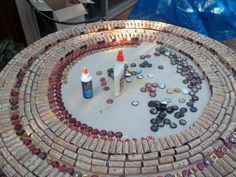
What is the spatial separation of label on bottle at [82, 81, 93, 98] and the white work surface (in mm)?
31

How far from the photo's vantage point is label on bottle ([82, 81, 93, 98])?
1573 mm

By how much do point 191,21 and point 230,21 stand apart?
16.0 inches

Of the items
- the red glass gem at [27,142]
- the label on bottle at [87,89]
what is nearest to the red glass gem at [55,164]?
the red glass gem at [27,142]

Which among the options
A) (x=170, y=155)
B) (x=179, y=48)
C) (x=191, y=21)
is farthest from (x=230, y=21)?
(x=170, y=155)

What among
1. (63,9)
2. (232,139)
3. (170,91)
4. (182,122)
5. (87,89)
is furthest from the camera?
(63,9)

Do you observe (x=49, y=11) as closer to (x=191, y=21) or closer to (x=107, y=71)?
(x=107, y=71)

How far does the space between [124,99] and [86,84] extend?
247 mm

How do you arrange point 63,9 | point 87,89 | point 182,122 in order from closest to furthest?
point 182,122 < point 87,89 < point 63,9

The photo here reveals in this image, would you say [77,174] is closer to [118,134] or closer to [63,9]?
[118,134]

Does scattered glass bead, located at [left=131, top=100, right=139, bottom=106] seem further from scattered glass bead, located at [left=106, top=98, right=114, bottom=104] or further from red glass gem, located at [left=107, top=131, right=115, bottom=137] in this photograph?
red glass gem, located at [left=107, top=131, right=115, bottom=137]

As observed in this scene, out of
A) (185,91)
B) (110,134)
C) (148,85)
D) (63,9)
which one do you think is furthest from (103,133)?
(63,9)

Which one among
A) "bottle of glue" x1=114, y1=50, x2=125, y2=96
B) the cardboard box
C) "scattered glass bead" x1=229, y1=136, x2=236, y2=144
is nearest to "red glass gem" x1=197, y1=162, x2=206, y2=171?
"scattered glass bead" x1=229, y1=136, x2=236, y2=144

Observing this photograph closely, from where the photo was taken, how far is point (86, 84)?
157cm

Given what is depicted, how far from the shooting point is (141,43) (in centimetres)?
210
